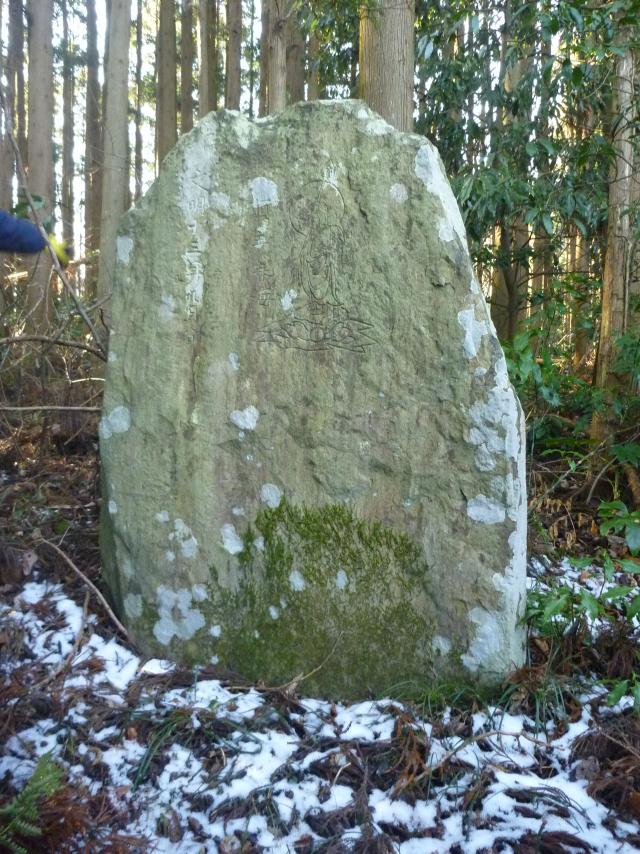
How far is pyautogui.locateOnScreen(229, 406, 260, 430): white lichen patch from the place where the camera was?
2982 mm

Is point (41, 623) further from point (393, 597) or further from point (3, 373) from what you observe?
point (3, 373)

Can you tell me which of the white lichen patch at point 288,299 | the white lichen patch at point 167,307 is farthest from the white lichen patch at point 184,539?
the white lichen patch at point 288,299

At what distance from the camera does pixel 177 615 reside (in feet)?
9.94

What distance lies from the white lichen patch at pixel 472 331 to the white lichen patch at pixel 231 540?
112 cm

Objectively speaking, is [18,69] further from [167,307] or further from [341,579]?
[341,579]

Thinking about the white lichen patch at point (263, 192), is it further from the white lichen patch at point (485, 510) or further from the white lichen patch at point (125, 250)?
the white lichen patch at point (485, 510)

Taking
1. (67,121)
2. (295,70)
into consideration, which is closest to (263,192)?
(295,70)

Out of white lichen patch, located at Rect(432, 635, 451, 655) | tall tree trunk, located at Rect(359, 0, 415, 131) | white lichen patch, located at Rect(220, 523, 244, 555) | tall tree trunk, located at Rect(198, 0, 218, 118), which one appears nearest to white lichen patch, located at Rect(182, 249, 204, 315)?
white lichen patch, located at Rect(220, 523, 244, 555)

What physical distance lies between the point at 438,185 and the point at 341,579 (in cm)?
153

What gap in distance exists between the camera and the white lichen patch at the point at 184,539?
3.01m

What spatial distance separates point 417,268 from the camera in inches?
112

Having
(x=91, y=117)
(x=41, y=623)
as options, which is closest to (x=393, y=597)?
(x=41, y=623)

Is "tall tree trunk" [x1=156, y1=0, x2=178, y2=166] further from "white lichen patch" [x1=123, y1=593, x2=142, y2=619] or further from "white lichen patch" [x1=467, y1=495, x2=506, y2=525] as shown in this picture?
"white lichen patch" [x1=467, y1=495, x2=506, y2=525]

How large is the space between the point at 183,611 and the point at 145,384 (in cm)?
91
